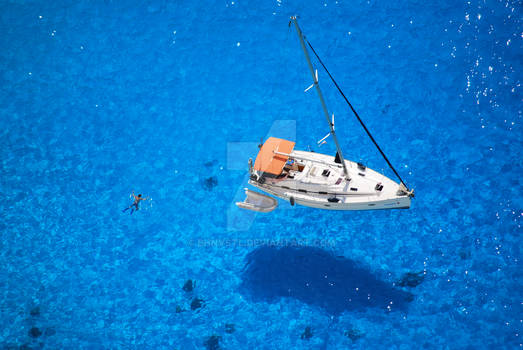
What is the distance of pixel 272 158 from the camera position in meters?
26.6

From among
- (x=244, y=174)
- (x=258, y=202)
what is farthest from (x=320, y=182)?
(x=244, y=174)

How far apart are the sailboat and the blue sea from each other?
8.36 ft

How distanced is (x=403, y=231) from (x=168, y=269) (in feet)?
43.2

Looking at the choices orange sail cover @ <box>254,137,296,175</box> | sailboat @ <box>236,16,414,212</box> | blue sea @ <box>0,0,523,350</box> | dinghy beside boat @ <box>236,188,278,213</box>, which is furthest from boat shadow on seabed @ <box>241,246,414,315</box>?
orange sail cover @ <box>254,137,296,175</box>

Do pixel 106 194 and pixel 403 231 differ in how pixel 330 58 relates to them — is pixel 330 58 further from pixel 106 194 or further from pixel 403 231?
pixel 106 194

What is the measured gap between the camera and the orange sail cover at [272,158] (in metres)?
26.3

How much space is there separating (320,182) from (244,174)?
628 centimetres

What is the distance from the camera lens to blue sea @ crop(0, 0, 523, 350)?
25.9 meters

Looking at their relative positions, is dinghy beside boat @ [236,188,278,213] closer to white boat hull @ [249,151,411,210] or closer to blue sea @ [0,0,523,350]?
white boat hull @ [249,151,411,210]

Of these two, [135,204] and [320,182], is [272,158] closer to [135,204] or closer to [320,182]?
[320,182]

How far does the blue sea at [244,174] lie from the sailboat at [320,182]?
2547 millimetres

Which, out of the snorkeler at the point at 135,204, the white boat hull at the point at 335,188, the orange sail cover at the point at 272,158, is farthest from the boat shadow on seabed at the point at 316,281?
the snorkeler at the point at 135,204

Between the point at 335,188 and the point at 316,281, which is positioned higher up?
the point at 335,188

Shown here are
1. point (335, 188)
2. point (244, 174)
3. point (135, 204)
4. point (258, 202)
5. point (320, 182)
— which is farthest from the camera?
point (244, 174)
